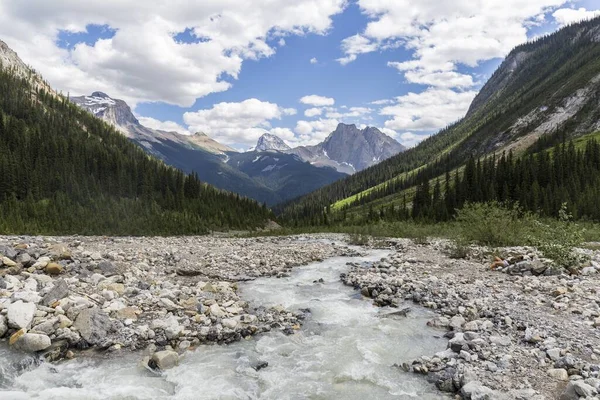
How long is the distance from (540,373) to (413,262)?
768 inches

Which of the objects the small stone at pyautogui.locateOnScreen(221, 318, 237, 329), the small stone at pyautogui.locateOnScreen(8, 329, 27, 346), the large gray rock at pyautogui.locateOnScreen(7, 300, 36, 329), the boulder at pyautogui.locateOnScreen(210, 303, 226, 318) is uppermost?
the large gray rock at pyautogui.locateOnScreen(7, 300, 36, 329)

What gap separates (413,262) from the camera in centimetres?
2945

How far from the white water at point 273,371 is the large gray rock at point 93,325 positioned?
968mm

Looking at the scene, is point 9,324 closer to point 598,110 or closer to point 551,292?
point 551,292

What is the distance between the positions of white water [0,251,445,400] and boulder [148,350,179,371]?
0.25m

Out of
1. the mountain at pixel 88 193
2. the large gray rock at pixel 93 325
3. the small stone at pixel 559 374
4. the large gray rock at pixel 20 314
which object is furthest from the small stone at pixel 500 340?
the mountain at pixel 88 193

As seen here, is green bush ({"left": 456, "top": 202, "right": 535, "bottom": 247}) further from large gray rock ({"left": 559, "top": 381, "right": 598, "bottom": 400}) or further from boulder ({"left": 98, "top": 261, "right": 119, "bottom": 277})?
boulder ({"left": 98, "top": 261, "right": 119, "bottom": 277})

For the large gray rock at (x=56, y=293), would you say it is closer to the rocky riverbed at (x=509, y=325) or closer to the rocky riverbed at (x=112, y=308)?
the rocky riverbed at (x=112, y=308)

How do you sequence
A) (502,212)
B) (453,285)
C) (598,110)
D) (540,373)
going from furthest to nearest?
(598,110) → (502,212) → (453,285) → (540,373)

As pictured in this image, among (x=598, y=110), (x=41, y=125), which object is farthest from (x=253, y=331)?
(x=598, y=110)

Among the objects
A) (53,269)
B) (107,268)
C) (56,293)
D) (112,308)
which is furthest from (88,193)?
(112,308)

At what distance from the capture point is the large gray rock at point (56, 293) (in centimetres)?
1373

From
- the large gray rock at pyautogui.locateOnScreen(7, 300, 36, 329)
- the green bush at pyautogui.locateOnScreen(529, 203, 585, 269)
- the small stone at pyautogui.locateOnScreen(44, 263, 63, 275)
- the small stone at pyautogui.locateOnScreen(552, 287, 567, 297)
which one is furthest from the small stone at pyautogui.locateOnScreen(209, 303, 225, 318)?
the green bush at pyautogui.locateOnScreen(529, 203, 585, 269)

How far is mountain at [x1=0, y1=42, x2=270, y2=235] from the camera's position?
76.2m
